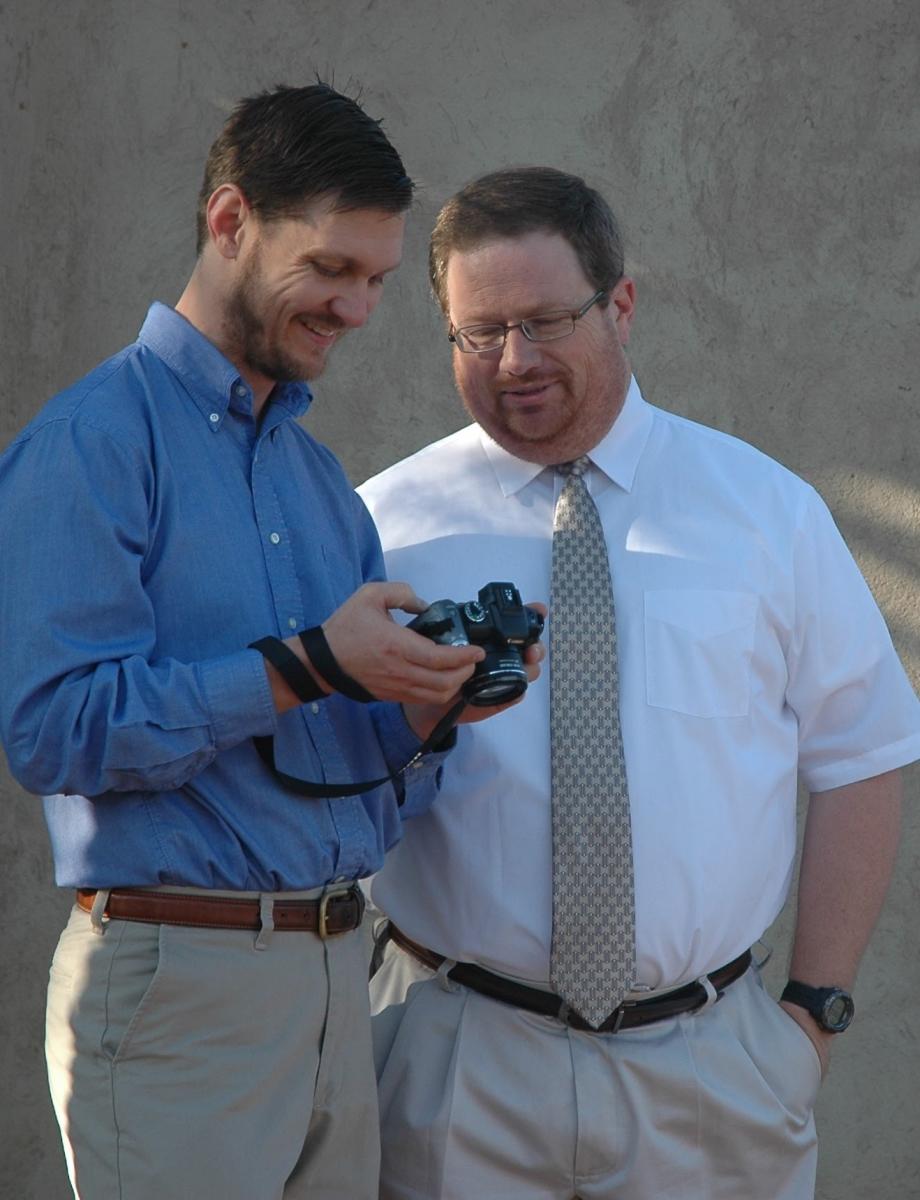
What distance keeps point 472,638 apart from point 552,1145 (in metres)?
0.84

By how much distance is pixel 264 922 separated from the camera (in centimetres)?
204

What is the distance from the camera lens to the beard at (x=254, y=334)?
2.16 m

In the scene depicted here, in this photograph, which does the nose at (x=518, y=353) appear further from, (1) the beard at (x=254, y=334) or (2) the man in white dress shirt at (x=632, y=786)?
(1) the beard at (x=254, y=334)

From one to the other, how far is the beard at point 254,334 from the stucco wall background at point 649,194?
165 cm

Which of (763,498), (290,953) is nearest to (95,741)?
(290,953)

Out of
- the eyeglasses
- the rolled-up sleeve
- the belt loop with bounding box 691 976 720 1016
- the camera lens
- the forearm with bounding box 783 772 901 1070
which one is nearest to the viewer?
the rolled-up sleeve

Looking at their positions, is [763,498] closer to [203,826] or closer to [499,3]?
[203,826]

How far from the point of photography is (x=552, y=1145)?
2.47 meters

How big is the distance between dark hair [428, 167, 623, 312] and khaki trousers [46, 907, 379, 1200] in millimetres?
1181

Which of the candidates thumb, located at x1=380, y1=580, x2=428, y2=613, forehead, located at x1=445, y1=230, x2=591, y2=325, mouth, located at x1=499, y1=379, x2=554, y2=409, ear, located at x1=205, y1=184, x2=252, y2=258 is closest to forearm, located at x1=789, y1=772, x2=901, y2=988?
mouth, located at x1=499, y1=379, x2=554, y2=409

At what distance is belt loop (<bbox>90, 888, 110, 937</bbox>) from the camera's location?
1994mm

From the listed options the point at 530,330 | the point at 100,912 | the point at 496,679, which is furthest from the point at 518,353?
the point at 100,912

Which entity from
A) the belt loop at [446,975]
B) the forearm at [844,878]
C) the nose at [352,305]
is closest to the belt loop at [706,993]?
the forearm at [844,878]

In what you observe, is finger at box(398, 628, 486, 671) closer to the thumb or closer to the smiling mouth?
the thumb
